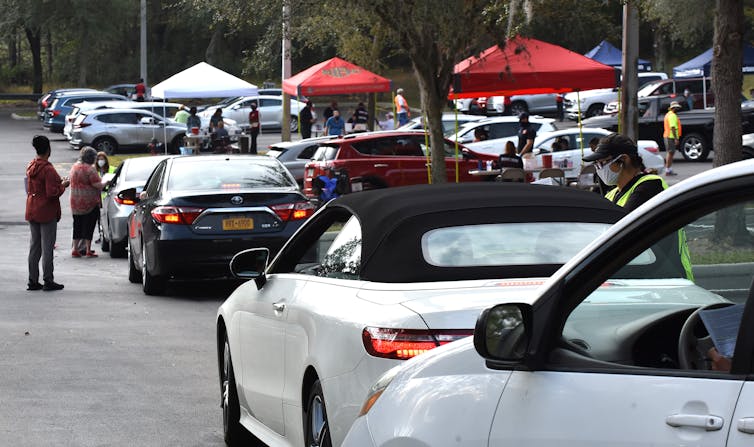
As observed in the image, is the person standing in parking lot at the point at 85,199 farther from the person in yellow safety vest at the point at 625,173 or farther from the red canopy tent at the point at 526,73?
the person in yellow safety vest at the point at 625,173

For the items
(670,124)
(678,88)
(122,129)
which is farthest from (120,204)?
(678,88)

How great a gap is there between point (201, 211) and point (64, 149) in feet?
117

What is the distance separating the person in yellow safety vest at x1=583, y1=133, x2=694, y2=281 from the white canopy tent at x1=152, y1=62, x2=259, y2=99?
27.5 m

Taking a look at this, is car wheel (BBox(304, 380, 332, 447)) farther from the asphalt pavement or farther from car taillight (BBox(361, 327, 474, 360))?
the asphalt pavement

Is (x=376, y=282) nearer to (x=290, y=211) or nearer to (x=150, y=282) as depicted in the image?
(x=290, y=211)

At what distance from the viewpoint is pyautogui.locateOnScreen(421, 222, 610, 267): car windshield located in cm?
589

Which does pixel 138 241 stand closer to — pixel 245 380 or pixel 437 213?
pixel 245 380

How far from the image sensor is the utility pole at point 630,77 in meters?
23.5

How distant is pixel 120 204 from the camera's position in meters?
19.2

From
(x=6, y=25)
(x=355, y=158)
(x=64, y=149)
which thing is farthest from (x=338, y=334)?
(x=6, y=25)

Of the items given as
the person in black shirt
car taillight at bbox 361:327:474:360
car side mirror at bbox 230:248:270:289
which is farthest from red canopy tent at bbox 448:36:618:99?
car taillight at bbox 361:327:474:360

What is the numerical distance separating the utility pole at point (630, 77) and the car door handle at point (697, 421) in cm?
2093

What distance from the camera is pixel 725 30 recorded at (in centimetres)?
1662

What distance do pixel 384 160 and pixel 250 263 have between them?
67.3ft
